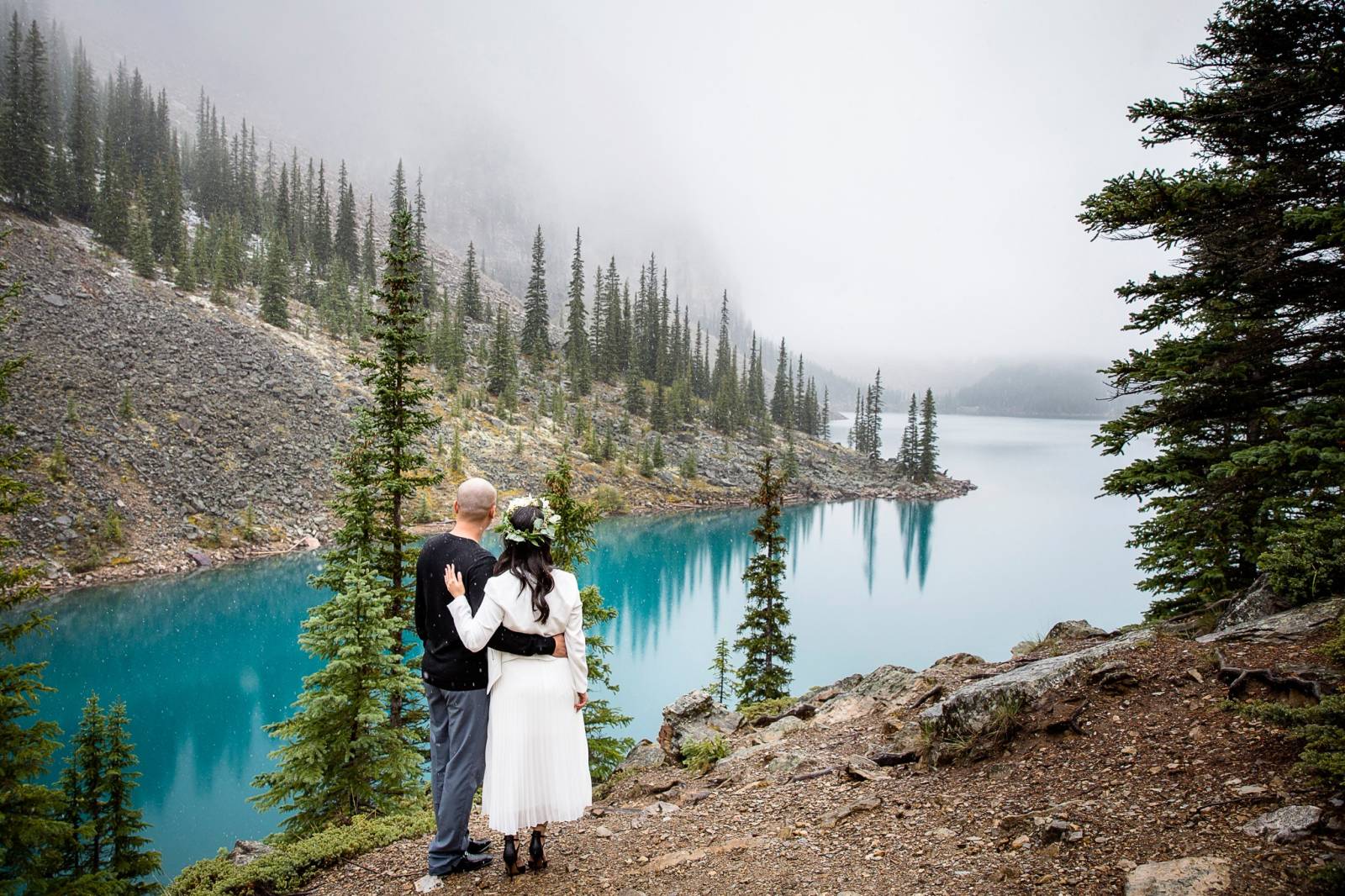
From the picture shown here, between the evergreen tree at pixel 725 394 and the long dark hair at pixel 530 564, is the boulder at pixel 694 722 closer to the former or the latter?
the long dark hair at pixel 530 564

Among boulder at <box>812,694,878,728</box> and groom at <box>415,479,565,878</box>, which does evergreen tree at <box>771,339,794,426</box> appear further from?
groom at <box>415,479,565,878</box>

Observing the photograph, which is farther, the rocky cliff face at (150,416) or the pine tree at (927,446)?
the pine tree at (927,446)

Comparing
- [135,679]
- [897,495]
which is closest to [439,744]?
[135,679]

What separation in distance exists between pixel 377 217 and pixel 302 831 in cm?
15280

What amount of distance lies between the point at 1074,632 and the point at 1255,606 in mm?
3872

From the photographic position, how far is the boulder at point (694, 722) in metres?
9.50

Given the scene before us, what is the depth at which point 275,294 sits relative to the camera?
54.0 meters

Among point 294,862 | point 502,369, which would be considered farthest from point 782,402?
point 294,862

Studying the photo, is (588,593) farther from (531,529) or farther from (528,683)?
(531,529)

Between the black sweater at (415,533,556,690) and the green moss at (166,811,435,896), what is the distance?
304cm

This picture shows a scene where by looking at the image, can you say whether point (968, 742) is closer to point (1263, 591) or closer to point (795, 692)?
point (1263, 591)

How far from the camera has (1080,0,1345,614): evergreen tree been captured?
582cm

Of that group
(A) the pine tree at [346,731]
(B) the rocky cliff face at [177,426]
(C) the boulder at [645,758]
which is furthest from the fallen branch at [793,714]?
(B) the rocky cliff face at [177,426]

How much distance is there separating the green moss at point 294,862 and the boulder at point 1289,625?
8036 mm
